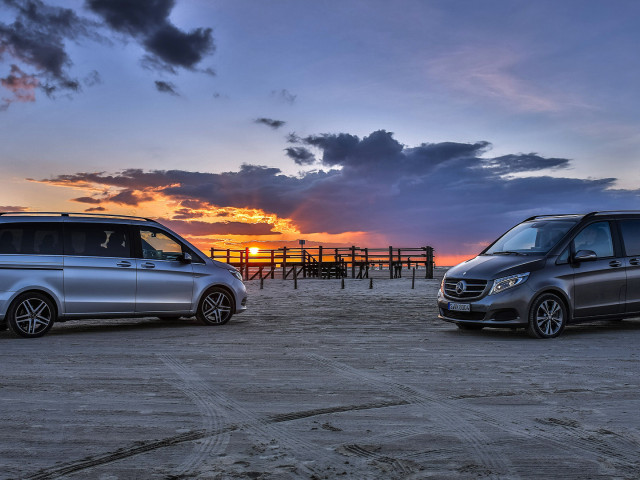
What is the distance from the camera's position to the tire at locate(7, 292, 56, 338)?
36.4 feet

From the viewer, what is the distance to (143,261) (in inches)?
486

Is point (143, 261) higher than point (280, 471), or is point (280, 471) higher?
point (143, 261)

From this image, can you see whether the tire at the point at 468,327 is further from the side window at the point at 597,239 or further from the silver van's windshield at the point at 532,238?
the side window at the point at 597,239

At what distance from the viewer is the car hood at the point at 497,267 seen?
36.3 ft

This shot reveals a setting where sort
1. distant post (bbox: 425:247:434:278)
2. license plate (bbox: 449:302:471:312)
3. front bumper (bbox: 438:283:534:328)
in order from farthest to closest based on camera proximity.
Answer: distant post (bbox: 425:247:434:278), license plate (bbox: 449:302:471:312), front bumper (bbox: 438:283:534:328)

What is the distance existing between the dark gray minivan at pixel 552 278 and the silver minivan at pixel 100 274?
425 cm

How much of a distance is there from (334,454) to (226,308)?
28.8ft

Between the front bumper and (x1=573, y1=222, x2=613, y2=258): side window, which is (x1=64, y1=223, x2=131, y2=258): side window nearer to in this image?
the front bumper

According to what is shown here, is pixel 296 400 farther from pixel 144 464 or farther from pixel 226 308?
pixel 226 308

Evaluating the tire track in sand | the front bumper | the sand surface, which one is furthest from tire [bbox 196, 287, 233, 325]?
the tire track in sand

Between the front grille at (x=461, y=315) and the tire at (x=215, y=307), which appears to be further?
the tire at (x=215, y=307)

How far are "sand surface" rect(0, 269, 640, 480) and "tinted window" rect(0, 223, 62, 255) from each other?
1.44 meters

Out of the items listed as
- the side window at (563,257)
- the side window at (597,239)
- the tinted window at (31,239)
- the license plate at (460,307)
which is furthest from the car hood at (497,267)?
the tinted window at (31,239)

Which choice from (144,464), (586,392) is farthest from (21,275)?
(586,392)
